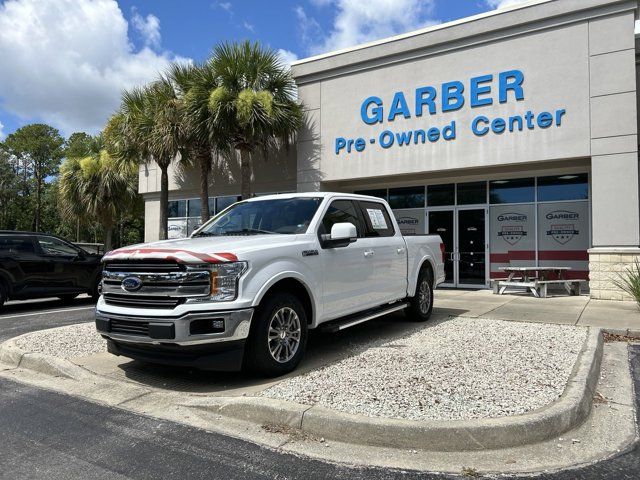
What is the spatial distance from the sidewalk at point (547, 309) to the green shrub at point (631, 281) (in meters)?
0.34

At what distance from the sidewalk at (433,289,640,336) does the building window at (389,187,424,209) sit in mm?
4002

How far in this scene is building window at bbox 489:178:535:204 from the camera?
1406cm

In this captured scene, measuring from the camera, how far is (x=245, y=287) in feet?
15.2

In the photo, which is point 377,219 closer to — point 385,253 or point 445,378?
point 385,253

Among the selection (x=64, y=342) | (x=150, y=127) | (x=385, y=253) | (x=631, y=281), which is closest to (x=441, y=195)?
(x=631, y=281)

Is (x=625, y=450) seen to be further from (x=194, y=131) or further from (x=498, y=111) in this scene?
(x=194, y=131)

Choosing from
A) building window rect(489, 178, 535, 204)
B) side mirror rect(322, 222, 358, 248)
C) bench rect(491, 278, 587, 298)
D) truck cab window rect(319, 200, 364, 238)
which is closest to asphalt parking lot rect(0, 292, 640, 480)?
side mirror rect(322, 222, 358, 248)

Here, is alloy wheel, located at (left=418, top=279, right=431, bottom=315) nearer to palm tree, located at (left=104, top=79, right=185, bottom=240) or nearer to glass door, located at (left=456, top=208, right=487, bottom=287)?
glass door, located at (left=456, top=208, right=487, bottom=287)

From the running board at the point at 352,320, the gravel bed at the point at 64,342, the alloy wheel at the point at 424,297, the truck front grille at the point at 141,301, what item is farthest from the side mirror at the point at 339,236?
the gravel bed at the point at 64,342

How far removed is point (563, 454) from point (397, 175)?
11.5 m

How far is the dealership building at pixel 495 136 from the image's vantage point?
11.4 m

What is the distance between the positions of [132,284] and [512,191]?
1208 cm

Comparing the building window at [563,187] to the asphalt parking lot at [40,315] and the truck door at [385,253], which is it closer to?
the truck door at [385,253]

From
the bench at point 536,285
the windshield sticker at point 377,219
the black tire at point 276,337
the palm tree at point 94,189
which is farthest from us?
the palm tree at point 94,189
